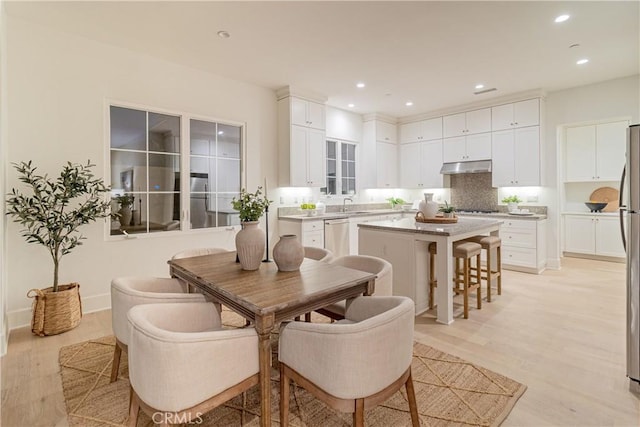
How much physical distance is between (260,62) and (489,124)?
4.23 m

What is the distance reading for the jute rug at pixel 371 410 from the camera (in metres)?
1.74

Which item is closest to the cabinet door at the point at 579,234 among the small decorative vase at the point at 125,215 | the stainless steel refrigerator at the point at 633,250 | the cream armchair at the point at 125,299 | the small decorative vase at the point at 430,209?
the small decorative vase at the point at 430,209

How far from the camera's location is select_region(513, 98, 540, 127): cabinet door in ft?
16.9

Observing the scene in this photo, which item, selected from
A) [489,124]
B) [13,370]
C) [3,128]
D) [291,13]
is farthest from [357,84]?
[13,370]

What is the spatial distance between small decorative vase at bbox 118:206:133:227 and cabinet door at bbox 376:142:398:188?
463 cm

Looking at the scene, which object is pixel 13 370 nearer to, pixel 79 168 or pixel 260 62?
pixel 79 168

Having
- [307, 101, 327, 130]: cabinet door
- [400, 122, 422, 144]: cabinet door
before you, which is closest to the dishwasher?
[307, 101, 327, 130]: cabinet door

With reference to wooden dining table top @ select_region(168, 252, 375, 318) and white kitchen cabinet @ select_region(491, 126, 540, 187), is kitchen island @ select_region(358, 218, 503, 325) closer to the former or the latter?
wooden dining table top @ select_region(168, 252, 375, 318)

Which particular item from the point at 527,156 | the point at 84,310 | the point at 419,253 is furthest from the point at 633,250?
the point at 84,310

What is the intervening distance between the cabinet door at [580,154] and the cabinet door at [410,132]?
9.04 ft

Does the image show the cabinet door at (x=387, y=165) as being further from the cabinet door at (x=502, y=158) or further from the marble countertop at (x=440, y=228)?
the marble countertop at (x=440, y=228)

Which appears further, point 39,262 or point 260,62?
point 260,62

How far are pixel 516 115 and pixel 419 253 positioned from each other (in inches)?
147

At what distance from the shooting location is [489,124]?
5.69 meters
